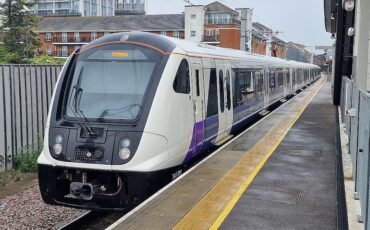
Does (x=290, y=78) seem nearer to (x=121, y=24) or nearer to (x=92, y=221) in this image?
(x=92, y=221)

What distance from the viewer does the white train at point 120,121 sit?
291 inches

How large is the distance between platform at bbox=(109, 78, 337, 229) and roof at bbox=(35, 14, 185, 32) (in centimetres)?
6477

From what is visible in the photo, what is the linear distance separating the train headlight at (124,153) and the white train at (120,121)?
16 millimetres

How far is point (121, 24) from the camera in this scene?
76.5 meters

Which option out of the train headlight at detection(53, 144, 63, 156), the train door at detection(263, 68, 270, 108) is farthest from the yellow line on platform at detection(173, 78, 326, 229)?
the train door at detection(263, 68, 270, 108)

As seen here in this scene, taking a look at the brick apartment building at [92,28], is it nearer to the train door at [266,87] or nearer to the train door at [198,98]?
the train door at [266,87]

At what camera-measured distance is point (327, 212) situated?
21.9 ft

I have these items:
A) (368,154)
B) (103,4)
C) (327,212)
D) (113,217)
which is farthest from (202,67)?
(103,4)

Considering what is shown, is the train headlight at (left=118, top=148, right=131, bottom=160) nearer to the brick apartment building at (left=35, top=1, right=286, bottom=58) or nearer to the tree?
the tree

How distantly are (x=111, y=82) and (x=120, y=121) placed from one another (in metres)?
0.82

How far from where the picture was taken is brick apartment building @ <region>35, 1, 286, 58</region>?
73.4m

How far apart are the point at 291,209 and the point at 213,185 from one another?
1.55 metres

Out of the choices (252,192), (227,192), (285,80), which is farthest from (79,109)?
(285,80)

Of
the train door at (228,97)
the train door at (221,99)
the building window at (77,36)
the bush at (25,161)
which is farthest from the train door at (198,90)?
the building window at (77,36)
